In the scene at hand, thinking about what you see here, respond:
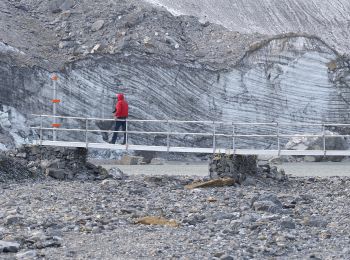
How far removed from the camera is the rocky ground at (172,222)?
16.8m

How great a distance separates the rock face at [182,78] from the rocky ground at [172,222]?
1290 centimetres

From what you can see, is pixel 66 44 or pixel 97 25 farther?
Answer: pixel 97 25

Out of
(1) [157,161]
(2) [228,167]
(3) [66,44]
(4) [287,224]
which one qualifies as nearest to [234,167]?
(2) [228,167]

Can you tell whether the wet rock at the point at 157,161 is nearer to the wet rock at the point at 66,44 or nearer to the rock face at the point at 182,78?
the rock face at the point at 182,78

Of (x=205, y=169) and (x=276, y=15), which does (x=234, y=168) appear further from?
(x=276, y=15)

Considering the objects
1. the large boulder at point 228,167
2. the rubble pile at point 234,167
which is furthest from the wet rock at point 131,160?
the large boulder at point 228,167

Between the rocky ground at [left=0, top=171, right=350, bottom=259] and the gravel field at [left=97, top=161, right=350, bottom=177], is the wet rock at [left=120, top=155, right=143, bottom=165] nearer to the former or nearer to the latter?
the gravel field at [left=97, top=161, right=350, bottom=177]

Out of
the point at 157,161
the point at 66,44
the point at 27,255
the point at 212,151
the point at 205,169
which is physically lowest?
the point at 27,255

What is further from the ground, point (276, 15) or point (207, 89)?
point (276, 15)

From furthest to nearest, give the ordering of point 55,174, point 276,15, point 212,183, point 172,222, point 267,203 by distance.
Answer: point 276,15 → point 55,174 → point 212,183 → point 267,203 → point 172,222

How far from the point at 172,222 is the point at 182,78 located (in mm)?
21354

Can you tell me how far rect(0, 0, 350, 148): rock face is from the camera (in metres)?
39.8

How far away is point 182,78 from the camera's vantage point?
4084cm

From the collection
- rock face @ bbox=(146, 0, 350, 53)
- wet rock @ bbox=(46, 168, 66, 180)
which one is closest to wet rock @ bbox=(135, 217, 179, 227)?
wet rock @ bbox=(46, 168, 66, 180)
